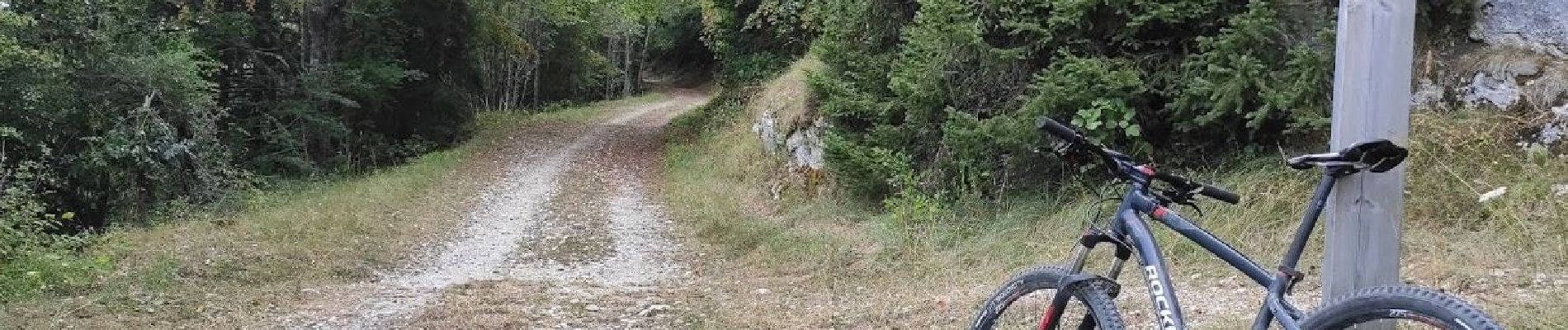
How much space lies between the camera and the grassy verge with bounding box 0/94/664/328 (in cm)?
676

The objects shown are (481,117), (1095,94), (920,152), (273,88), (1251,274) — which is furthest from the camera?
(481,117)

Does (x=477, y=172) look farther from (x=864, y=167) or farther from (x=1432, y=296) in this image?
(x=1432, y=296)

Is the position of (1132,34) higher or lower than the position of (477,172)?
higher

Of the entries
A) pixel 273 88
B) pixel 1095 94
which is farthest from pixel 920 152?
pixel 273 88

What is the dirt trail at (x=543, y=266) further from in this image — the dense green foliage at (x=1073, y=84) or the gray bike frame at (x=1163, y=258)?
the gray bike frame at (x=1163, y=258)

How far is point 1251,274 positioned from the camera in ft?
9.06

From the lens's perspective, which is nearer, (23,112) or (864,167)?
(864,167)

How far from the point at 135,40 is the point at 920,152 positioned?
Result: 12.5 meters

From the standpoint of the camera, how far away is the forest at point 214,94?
13680 millimetres

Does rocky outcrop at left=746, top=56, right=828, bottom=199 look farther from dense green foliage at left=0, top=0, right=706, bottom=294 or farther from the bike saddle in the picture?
the bike saddle

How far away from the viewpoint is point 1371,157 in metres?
2.57

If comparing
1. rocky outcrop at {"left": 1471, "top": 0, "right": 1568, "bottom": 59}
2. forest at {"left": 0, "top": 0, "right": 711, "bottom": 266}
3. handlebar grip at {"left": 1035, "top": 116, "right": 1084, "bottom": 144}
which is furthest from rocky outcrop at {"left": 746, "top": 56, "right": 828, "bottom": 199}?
handlebar grip at {"left": 1035, "top": 116, "right": 1084, "bottom": 144}

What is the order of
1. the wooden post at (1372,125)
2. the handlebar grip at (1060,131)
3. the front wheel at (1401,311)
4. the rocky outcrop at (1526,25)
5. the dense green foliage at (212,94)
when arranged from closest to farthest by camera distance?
the front wheel at (1401,311) → the wooden post at (1372,125) → the handlebar grip at (1060,131) → the rocky outcrop at (1526,25) → the dense green foliage at (212,94)

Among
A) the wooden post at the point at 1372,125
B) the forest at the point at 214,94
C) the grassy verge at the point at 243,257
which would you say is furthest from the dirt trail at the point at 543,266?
the wooden post at the point at 1372,125
